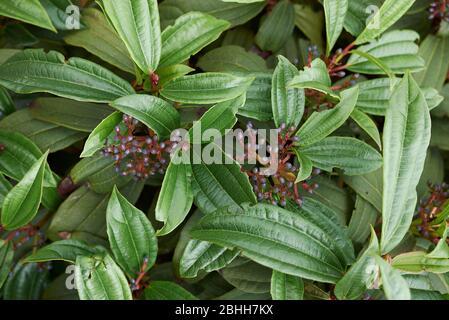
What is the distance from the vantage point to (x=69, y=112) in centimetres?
109

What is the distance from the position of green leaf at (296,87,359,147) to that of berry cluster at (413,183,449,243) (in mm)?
299

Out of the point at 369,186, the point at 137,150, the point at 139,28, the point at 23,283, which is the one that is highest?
the point at 139,28

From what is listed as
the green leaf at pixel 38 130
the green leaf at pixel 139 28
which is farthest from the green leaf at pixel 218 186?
the green leaf at pixel 38 130

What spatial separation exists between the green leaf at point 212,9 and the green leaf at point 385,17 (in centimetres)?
28

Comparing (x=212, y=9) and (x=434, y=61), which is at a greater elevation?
(x=212, y=9)

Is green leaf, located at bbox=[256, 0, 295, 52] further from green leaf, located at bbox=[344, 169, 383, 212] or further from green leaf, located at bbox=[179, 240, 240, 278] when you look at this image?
green leaf, located at bbox=[179, 240, 240, 278]

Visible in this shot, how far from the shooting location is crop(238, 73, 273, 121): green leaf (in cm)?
102

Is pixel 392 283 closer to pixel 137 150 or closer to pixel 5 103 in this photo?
pixel 137 150

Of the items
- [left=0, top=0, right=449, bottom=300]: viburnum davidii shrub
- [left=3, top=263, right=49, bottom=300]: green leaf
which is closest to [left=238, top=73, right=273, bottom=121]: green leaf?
[left=0, top=0, right=449, bottom=300]: viburnum davidii shrub

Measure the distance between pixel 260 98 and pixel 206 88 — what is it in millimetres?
126

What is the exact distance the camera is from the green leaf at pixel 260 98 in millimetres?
1018

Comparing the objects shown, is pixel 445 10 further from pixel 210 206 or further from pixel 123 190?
pixel 123 190

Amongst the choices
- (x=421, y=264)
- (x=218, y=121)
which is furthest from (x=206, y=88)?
(x=421, y=264)

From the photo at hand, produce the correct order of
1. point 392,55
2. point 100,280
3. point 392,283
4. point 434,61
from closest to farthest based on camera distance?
point 392,283
point 100,280
point 392,55
point 434,61
